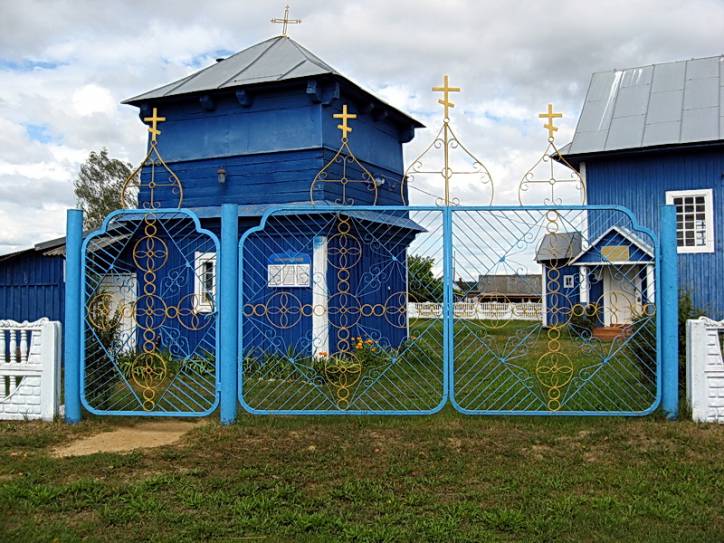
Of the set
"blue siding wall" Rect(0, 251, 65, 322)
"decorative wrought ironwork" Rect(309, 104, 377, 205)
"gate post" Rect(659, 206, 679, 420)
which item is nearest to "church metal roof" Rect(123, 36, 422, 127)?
"decorative wrought ironwork" Rect(309, 104, 377, 205)

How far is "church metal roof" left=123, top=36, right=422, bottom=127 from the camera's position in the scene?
38.8ft

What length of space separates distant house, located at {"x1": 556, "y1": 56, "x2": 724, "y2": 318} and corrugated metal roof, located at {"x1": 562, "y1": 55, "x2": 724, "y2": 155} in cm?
2

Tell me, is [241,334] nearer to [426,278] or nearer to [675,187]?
[426,278]

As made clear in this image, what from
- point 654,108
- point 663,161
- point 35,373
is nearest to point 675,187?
point 663,161

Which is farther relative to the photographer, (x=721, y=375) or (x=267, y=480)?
(x=721, y=375)

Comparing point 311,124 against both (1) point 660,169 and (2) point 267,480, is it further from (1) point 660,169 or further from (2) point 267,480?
(1) point 660,169

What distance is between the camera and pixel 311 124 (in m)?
11.6

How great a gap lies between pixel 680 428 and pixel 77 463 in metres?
5.24

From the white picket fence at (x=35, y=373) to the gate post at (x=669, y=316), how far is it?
5.93 m

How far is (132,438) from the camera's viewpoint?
6.52 meters

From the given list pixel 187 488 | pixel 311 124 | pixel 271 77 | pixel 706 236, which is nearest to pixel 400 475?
pixel 187 488

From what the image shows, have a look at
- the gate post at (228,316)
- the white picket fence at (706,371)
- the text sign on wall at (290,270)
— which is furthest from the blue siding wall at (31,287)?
the white picket fence at (706,371)

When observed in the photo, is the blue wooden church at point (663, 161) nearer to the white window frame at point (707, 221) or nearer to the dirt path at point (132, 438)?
the white window frame at point (707, 221)

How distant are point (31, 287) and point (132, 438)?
9.37m
